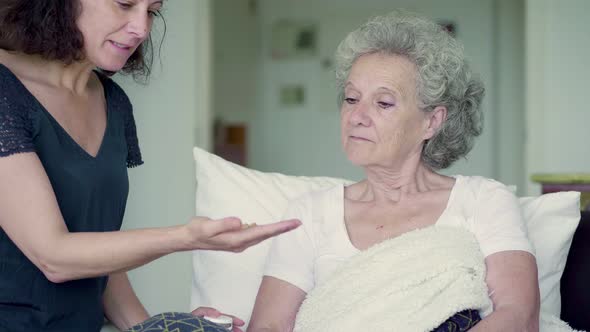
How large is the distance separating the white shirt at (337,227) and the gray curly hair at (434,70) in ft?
0.43

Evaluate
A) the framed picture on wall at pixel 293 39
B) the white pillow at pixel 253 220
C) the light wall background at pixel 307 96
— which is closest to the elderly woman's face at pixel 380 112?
the white pillow at pixel 253 220

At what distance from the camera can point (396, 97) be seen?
1.88 metres

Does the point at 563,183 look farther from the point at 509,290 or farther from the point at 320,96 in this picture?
the point at 320,96

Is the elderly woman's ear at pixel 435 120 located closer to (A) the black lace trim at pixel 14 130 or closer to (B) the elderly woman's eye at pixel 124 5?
(B) the elderly woman's eye at pixel 124 5

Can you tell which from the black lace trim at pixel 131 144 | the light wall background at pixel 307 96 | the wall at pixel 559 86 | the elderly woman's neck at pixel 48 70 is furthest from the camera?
the wall at pixel 559 86

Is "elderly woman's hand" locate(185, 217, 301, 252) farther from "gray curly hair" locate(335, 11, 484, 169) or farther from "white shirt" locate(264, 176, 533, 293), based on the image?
"gray curly hair" locate(335, 11, 484, 169)

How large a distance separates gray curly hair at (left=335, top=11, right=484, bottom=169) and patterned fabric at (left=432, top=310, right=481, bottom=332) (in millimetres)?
523

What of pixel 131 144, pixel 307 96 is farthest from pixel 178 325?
pixel 307 96

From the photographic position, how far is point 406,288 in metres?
1.60

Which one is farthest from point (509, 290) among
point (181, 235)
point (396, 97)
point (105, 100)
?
point (105, 100)

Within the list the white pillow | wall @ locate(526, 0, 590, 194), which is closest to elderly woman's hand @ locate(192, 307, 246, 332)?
the white pillow

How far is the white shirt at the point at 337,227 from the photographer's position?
1.75 metres

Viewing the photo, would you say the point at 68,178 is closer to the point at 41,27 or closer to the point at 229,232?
the point at 41,27

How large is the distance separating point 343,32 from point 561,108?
264 centimetres
